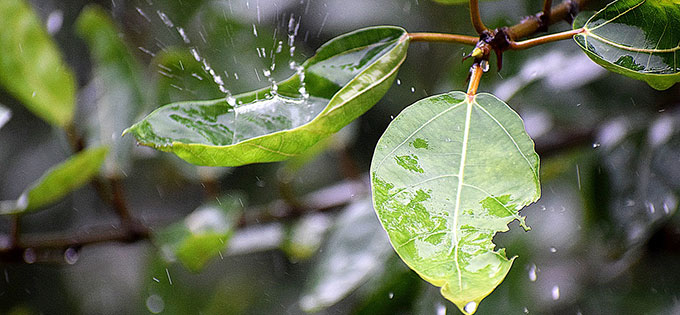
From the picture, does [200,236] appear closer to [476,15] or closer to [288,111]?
[288,111]

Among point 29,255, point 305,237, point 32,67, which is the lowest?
point 305,237

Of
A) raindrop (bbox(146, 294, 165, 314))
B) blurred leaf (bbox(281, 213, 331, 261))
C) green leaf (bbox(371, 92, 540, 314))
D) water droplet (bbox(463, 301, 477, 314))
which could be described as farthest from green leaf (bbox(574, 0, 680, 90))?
raindrop (bbox(146, 294, 165, 314))

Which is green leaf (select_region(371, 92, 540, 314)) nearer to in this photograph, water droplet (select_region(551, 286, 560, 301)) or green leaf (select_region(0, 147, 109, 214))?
green leaf (select_region(0, 147, 109, 214))

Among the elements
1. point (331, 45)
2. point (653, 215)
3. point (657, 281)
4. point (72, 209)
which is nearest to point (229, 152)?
point (331, 45)

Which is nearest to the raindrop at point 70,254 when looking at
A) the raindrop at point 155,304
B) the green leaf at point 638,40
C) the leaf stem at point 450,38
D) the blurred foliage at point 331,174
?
the blurred foliage at point 331,174

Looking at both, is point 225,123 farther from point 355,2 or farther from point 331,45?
point 355,2

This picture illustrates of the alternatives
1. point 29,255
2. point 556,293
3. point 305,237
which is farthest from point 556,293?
point 29,255

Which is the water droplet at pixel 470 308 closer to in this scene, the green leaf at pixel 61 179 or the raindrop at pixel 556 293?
the green leaf at pixel 61 179
